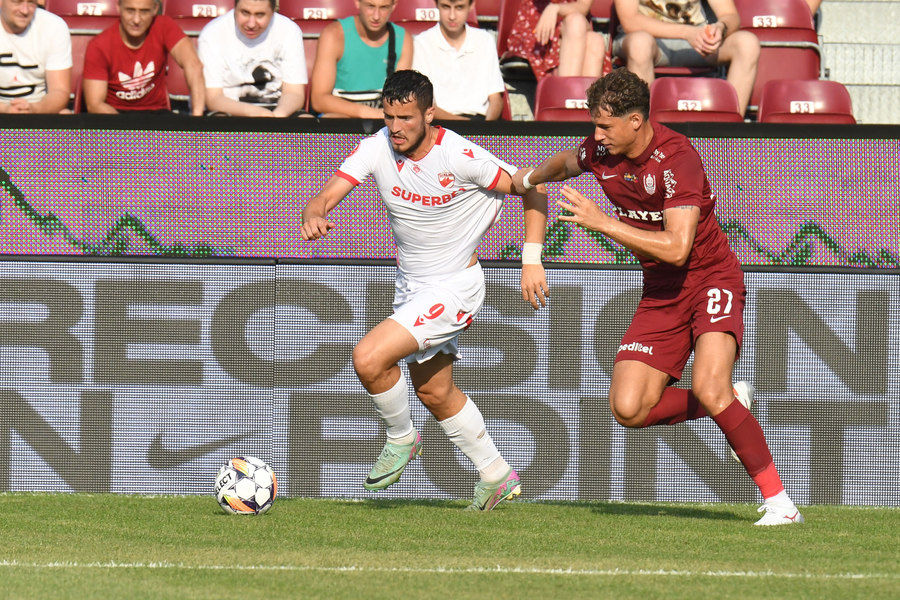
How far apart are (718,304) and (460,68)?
341 cm

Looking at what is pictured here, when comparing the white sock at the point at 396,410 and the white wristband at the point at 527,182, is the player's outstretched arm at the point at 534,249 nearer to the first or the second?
the white wristband at the point at 527,182

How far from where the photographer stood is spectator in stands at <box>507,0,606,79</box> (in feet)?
31.8

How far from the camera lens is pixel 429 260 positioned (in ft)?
22.4

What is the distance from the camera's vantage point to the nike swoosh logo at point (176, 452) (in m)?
7.63

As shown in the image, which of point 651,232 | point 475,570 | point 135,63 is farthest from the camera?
point 135,63

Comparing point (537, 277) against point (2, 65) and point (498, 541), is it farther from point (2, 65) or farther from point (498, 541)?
point (2, 65)

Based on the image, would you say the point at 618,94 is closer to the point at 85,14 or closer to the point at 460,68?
the point at 460,68

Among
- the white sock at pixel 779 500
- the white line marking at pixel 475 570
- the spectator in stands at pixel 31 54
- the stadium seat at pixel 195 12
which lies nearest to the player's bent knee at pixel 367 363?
the white line marking at pixel 475 570

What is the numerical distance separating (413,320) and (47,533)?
6.67 ft

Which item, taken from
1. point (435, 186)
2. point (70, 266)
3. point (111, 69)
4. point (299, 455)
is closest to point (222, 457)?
point (299, 455)

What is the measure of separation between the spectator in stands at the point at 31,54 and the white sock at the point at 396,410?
3571mm

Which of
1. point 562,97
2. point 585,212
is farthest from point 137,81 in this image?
point 585,212

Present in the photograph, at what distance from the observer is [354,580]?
185 inches

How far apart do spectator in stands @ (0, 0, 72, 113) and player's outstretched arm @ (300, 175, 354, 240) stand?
2.99m
